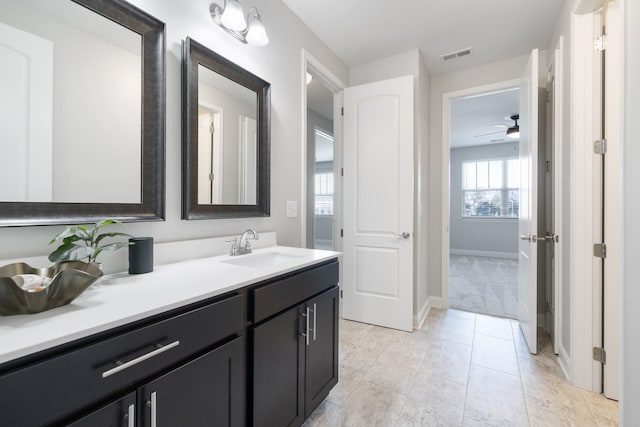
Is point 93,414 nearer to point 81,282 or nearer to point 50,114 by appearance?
point 81,282

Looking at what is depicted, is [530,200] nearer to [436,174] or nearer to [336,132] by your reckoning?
[436,174]

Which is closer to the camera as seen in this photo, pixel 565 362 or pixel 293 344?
pixel 293 344

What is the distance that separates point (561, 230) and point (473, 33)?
69.1 inches

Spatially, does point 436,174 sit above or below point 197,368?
above

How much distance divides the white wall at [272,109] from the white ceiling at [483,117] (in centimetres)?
205

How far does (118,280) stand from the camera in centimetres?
105

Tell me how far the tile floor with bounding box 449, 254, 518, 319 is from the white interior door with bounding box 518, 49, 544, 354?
774 millimetres

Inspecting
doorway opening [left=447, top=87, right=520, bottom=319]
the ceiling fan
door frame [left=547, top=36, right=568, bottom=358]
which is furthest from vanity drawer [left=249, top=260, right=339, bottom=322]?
the ceiling fan

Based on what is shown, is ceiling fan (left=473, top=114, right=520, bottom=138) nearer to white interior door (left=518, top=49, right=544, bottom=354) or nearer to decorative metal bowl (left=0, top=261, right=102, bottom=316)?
white interior door (left=518, top=49, right=544, bottom=354)

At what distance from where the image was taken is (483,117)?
471cm

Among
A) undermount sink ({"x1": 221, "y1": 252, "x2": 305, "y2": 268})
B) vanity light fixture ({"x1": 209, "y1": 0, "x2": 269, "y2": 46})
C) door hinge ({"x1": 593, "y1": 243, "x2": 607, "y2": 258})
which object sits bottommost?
undermount sink ({"x1": 221, "y1": 252, "x2": 305, "y2": 268})

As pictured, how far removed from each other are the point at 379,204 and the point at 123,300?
2233mm

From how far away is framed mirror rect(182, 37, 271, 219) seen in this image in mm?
1444

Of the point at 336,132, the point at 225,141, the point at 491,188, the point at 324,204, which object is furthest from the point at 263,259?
the point at 324,204
